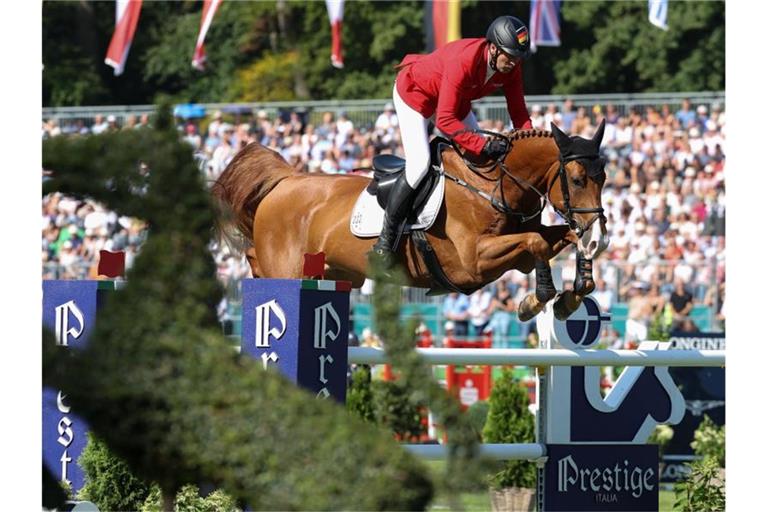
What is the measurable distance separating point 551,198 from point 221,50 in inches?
904

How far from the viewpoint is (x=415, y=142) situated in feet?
Result: 18.9

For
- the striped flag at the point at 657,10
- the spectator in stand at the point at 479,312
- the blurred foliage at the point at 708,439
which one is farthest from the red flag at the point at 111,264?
the striped flag at the point at 657,10

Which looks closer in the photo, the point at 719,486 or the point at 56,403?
the point at 56,403

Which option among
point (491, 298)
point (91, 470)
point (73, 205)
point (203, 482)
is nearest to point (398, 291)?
point (203, 482)

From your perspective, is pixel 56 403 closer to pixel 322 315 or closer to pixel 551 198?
pixel 322 315

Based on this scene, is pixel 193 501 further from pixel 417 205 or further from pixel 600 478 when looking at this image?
pixel 417 205

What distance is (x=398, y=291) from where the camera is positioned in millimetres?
2016

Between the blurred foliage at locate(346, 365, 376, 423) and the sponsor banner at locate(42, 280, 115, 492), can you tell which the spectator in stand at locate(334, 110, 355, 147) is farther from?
the sponsor banner at locate(42, 280, 115, 492)

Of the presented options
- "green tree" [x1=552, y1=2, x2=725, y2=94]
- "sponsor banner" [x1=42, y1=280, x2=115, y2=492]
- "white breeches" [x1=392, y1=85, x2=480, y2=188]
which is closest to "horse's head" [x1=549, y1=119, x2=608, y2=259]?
"white breeches" [x1=392, y1=85, x2=480, y2=188]

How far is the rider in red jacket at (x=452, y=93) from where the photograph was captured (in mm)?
5469

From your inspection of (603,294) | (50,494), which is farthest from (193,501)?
(603,294)

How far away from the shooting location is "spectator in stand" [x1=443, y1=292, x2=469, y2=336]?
13656 mm

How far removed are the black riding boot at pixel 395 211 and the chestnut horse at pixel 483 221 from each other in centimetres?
10

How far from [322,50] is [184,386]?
979 inches
